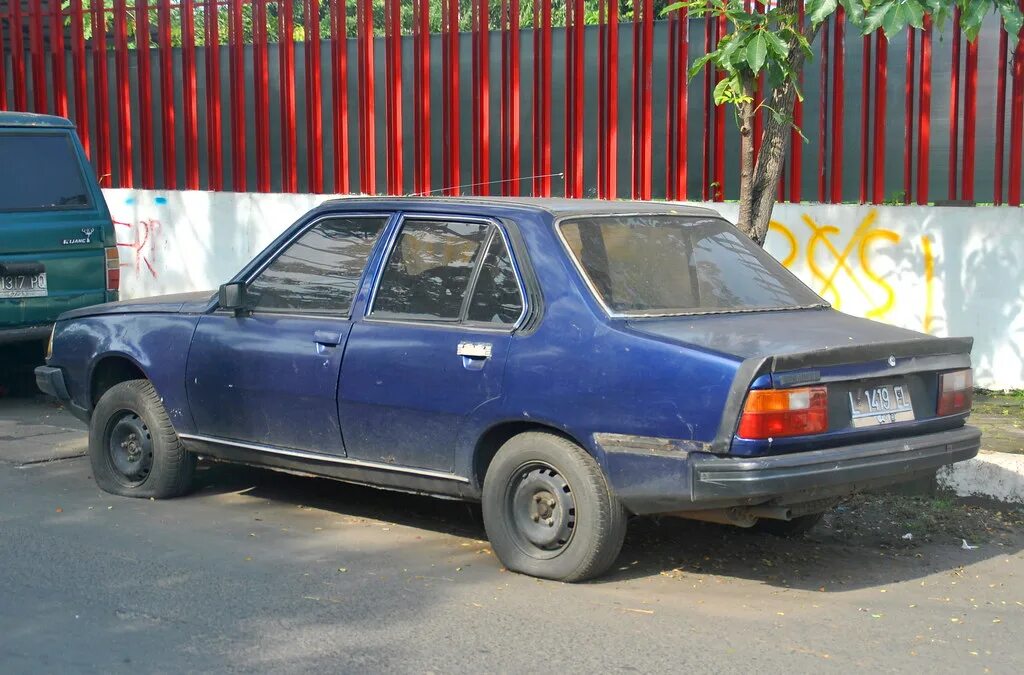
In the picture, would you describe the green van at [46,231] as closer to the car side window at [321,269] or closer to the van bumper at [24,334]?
the van bumper at [24,334]

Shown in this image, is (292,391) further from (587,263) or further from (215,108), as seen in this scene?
(215,108)

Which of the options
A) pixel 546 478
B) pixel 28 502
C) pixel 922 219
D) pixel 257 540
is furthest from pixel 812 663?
pixel 922 219

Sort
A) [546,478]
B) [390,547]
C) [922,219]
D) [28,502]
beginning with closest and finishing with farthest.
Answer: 1. [546,478]
2. [390,547]
3. [28,502]
4. [922,219]

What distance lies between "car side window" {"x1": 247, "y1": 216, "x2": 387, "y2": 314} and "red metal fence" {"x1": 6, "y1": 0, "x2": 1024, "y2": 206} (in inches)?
149

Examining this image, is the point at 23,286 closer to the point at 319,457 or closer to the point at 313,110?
the point at 319,457

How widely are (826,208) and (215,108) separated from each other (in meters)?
7.19

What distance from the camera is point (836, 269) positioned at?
33.0 ft

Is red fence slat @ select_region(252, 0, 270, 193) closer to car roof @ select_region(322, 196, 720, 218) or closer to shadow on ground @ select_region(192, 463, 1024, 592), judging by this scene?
shadow on ground @ select_region(192, 463, 1024, 592)

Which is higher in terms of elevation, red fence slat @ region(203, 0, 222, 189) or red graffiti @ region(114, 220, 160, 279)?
red fence slat @ region(203, 0, 222, 189)

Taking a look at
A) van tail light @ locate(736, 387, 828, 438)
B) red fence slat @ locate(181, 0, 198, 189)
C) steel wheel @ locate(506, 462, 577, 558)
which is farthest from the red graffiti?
van tail light @ locate(736, 387, 828, 438)

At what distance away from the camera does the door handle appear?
5879mm

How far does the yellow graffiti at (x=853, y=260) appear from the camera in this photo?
9.84m

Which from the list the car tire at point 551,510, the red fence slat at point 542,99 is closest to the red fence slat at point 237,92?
the red fence slat at point 542,99

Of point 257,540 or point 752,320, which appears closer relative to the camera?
point 752,320
